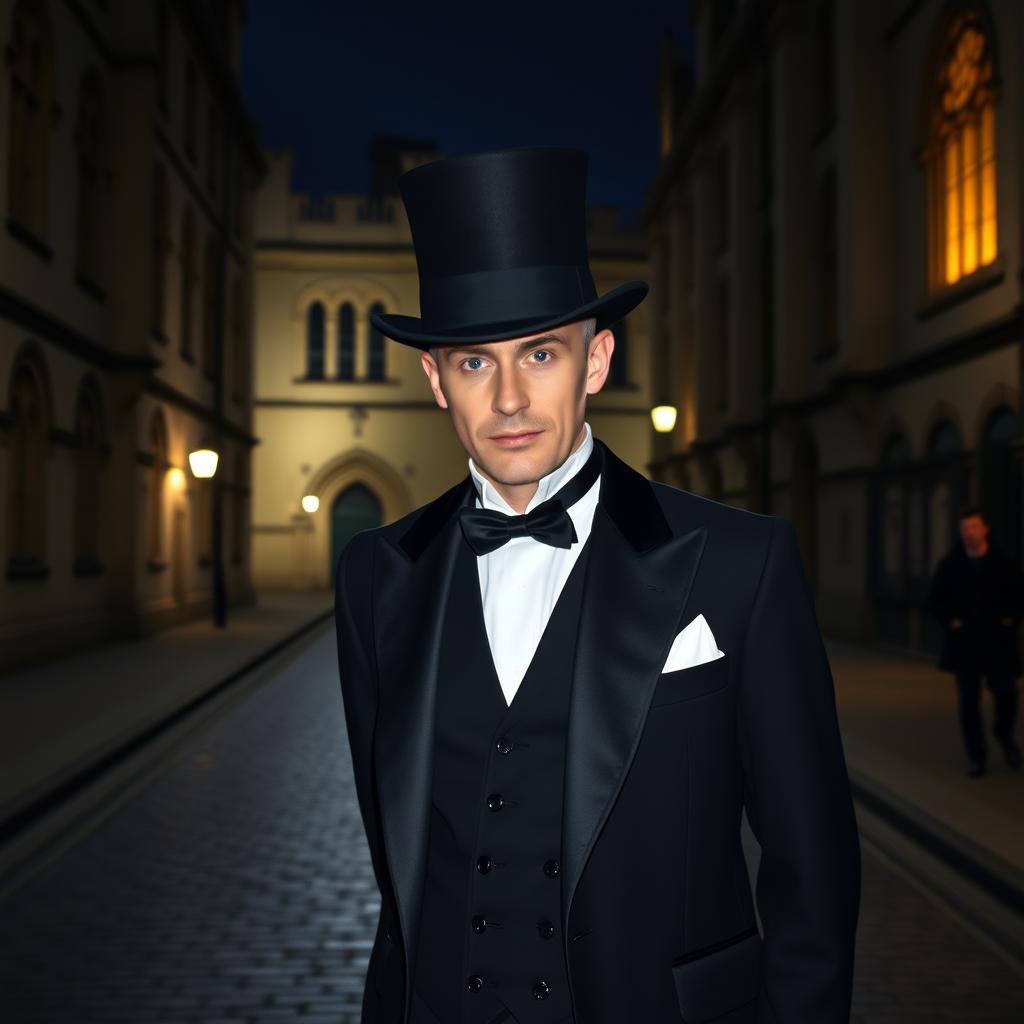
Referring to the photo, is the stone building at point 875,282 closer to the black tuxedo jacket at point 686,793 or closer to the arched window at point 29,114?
the arched window at point 29,114

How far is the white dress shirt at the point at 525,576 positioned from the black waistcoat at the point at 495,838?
0.04m

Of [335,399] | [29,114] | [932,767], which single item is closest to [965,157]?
[932,767]

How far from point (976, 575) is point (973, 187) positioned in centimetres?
870

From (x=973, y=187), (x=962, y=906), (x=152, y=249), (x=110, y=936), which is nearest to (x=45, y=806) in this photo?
(x=110, y=936)

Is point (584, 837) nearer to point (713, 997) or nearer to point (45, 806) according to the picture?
point (713, 997)

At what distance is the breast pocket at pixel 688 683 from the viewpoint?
208cm

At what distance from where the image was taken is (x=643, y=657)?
208 cm

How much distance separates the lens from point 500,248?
2162 millimetres

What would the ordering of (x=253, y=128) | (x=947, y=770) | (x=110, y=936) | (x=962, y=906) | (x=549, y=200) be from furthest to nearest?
1. (x=253, y=128)
2. (x=947, y=770)
3. (x=962, y=906)
4. (x=110, y=936)
5. (x=549, y=200)

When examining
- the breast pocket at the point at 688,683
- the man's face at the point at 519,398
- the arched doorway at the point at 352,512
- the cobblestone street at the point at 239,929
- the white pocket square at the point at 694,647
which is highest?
the arched doorway at the point at 352,512

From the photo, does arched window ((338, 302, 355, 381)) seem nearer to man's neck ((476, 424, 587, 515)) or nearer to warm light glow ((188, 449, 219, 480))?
warm light glow ((188, 449, 219, 480))

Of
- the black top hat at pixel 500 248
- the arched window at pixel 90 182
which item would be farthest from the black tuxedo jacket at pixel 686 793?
the arched window at pixel 90 182

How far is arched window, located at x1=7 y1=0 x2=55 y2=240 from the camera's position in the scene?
51.1 ft

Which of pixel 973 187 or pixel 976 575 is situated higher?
pixel 973 187
